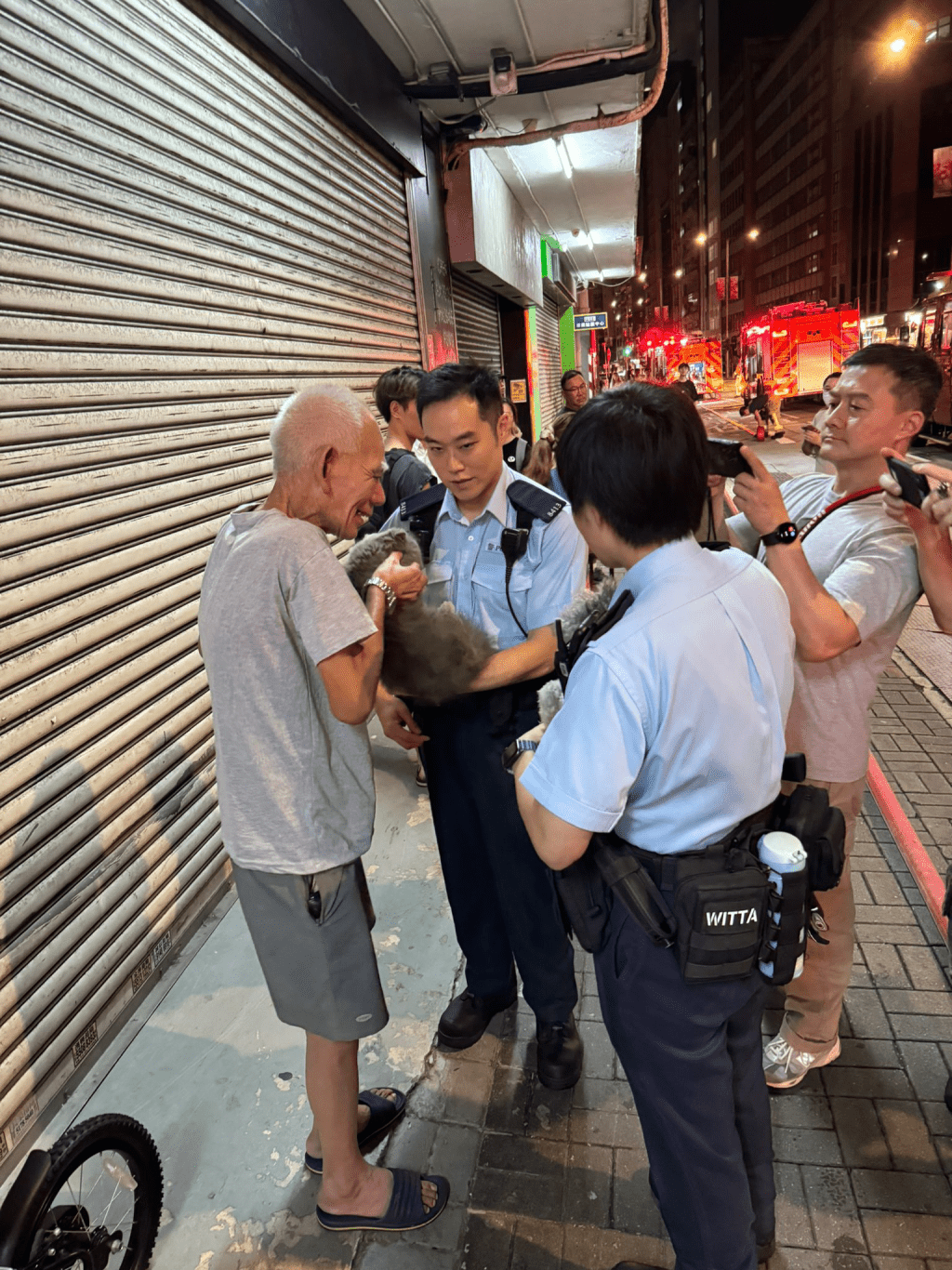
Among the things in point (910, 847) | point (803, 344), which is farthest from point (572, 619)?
point (803, 344)

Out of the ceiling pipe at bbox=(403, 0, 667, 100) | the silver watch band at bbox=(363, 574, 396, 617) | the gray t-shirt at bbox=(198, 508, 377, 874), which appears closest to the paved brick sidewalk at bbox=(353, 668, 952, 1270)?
the gray t-shirt at bbox=(198, 508, 377, 874)

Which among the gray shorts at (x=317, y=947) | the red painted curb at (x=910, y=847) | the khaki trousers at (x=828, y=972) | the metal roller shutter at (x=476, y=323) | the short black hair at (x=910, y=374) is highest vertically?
the metal roller shutter at (x=476, y=323)

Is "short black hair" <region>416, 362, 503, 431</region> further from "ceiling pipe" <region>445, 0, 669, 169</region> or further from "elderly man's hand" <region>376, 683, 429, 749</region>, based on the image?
"ceiling pipe" <region>445, 0, 669, 169</region>

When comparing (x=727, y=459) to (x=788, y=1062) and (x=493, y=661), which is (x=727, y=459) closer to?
(x=493, y=661)

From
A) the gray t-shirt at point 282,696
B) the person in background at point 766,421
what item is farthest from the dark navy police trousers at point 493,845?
the person in background at point 766,421

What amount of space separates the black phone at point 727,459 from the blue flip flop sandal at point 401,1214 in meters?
2.27

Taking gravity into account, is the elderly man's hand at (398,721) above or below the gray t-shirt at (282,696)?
below

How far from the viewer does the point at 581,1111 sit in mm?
2633

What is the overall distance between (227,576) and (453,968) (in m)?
2.26

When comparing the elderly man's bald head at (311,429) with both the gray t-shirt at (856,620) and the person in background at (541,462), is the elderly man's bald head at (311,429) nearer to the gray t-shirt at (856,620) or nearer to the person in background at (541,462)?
the gray t-shirt at (856,620)

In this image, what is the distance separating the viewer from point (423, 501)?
9.45 feet

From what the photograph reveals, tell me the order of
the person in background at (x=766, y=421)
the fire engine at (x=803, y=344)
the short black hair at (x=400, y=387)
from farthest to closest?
the fire engine at (x=803, y=344)
the person in background at (x=766, y=421)
the short black hair at (x=400, y=387)

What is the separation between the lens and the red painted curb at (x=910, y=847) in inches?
138

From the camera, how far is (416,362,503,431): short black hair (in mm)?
2549
